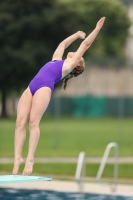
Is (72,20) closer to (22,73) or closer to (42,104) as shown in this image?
(22,73)

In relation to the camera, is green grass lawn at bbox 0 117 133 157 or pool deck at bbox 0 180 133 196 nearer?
pool deck at bbox 0 180 133 196

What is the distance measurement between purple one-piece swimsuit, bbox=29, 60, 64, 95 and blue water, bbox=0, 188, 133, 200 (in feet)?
14.9

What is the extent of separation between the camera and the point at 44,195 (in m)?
14.1

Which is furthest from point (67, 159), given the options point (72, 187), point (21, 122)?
point (21, 122)

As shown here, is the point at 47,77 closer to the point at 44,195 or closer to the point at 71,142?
the point at 44,195

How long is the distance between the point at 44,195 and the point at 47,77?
5106mm

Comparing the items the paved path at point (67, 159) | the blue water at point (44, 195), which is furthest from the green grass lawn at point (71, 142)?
the blue water at point (44, 195)

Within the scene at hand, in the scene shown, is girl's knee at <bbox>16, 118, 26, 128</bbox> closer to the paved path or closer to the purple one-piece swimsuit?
the purple one-piece swimsuit

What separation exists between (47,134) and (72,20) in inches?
665

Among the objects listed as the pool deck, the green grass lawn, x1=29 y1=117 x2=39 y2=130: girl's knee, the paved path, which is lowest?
x1=29 y1=117 x2=39 y2=130: girl's knee

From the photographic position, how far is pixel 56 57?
9836 mm

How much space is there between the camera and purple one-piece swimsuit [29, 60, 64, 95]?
9.42 meters

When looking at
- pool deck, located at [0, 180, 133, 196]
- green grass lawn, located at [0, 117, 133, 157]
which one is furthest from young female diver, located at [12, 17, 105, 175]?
green grass lawn, located at [0, 117, 133, 157]

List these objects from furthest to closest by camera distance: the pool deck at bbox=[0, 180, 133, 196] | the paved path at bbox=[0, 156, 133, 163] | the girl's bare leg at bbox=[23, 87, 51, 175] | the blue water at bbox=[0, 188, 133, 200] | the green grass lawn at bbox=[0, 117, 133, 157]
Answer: the green grass lawn at bbox=[0, 117, 133, 157] → the paved path at bbox=[0, 156, 133, 163] → the pool deck at bbox=[0, 180, 133, 196] → the blue water at bbox=[0, 188, 133, 200] → the girl's bare leg at bbox=[23, 87, 51, 175]
